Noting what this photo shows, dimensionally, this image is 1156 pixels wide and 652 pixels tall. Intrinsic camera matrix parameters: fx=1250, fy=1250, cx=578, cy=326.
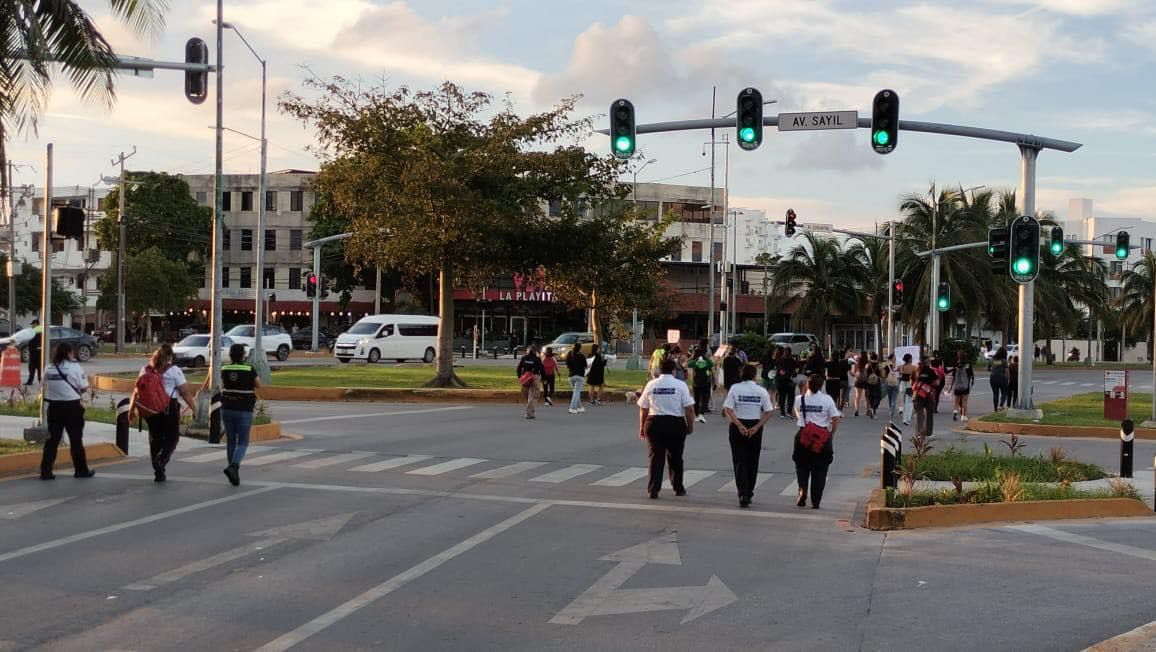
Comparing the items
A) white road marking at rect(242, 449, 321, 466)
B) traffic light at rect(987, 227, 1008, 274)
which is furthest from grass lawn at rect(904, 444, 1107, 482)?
white road marking at rect(242, 449, 321, 466)

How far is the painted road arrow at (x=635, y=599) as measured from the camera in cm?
859

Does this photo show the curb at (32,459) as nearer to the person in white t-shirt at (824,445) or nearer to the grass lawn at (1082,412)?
the person in white t-shirt at (824,445)

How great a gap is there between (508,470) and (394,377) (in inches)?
957

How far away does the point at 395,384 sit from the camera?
37375 mm

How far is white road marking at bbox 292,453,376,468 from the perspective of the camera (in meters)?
17.3

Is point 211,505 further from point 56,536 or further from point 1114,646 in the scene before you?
point 1114,646

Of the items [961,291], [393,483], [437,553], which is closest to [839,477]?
[393,483]

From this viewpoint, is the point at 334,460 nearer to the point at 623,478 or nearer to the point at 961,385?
the point at 623,478

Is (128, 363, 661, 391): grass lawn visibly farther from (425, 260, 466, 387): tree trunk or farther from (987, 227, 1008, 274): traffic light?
(987, 227, 1008, 274): traffic light

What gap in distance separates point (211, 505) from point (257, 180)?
7409 centimetres

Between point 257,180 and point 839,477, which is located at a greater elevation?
point 257,180

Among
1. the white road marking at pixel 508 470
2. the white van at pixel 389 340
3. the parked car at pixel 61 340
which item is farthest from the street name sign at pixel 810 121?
the white van at pixel 389 340

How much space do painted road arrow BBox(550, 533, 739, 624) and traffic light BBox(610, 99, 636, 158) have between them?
34.4 feet

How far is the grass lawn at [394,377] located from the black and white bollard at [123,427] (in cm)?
1715
